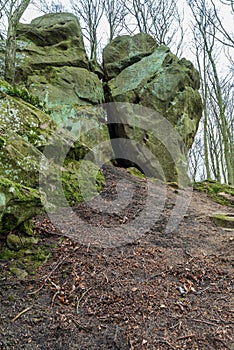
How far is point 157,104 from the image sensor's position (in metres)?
10.1

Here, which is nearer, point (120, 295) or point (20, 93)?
point (120, 295)

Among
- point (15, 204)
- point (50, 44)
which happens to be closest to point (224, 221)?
point (15, 204)

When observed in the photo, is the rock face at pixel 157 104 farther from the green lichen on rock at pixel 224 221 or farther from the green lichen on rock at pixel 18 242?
the green lichen on rock at pixel 18 242

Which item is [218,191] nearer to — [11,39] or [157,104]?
[157,104]

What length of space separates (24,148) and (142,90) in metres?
7.20

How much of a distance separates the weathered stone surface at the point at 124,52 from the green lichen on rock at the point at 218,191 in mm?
6413

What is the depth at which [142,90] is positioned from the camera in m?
10.2

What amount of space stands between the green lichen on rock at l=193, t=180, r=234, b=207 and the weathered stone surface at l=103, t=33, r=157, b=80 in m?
6.41

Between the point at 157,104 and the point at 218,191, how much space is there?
4082 mm

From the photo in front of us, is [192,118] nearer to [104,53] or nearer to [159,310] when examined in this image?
[104,53]

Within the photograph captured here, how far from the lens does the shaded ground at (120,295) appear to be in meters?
2.30

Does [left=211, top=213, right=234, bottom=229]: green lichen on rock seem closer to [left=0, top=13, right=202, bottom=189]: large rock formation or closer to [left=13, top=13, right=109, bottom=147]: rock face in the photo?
[left=0, top=13, right=202, bottom=189]: large rock formation

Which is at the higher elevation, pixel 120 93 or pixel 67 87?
pixel 120 93

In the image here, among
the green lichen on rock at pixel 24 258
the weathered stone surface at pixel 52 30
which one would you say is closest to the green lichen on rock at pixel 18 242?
the green lichen on rock at pixel 24 258
